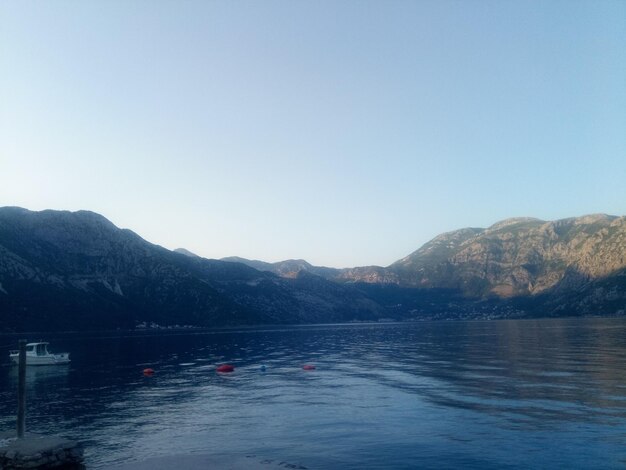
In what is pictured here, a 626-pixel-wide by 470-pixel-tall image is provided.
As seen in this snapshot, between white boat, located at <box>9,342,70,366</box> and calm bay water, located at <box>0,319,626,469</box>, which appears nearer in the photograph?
calm bay water, located at <box>0,319,626,469</box>

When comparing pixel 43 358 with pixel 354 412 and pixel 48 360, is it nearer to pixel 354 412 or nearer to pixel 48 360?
pixel 48 360

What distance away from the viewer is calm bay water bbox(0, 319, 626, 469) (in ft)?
123

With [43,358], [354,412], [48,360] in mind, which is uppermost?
[43,358]

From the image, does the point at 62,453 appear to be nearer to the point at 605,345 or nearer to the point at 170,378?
the point at 170,378

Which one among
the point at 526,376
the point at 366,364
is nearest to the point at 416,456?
the point at 526,376

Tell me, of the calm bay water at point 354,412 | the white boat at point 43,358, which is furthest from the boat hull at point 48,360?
the calm bay water at point 354,412

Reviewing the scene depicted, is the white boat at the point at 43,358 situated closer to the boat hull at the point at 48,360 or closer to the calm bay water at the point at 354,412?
the boat hull at the point at 48,360

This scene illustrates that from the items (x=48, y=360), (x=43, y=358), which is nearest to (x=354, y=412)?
(x=48, y=360)

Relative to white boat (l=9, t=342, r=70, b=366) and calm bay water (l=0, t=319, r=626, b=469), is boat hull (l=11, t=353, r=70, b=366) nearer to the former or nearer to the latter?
white boat (l=9, t=342, r=70, b=366)

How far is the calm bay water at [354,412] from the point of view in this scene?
37.3 metres

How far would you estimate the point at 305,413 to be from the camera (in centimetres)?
5269

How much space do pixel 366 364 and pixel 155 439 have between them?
62962mm

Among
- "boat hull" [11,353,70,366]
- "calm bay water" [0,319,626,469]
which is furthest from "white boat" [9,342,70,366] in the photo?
"calm bay water" [0,319,626,469]

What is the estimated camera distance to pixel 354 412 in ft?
172
